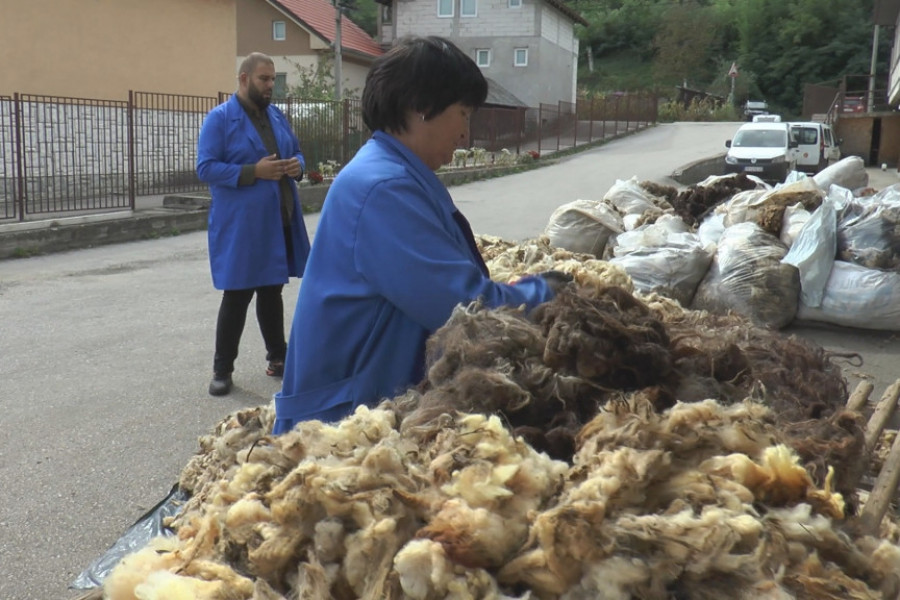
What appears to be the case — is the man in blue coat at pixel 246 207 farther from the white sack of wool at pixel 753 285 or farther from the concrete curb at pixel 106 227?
the concrete curb at pixel 106 227

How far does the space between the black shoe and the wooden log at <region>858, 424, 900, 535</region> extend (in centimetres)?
402

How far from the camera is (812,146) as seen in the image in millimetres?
26016

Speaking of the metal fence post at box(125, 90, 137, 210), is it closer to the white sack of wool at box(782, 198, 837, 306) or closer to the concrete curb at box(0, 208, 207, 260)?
the concrete curb at box(0, 208, 207, 260)

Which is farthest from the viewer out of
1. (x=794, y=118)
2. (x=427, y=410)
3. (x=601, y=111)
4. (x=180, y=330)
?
(x=794, y=118)

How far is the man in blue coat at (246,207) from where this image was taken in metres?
5.28

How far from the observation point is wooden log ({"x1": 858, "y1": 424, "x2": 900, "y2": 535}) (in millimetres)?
1877

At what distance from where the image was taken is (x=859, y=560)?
1.57 m

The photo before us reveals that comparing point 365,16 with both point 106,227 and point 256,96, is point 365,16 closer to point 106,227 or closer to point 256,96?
point 106,227

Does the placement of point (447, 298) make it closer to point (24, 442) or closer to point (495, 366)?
point (495, 366)

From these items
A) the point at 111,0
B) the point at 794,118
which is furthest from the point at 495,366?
the point at 794,118

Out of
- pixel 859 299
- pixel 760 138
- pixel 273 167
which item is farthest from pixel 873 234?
pixel 760 138

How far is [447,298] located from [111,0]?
1721 centimetres

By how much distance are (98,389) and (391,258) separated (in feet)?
13.3

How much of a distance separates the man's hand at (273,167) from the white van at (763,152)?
19.0 metres
